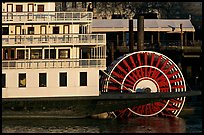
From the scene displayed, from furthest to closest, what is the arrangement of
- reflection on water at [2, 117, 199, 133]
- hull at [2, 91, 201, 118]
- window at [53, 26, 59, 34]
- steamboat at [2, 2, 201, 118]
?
window at [53, 26, 59, 34], steamboat at [2, 2, 201, 118], hull at [2, 91, 201, 118], reflection on water at [2, 117, 199, 133]

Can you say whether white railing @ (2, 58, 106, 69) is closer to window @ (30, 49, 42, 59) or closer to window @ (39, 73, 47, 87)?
window @ (39, 73, 47, 87)

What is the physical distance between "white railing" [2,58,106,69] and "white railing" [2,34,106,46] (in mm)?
778

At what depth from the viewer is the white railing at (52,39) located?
30000 mm

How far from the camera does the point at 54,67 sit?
29.8m

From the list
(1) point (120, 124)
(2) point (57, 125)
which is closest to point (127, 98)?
(1) point (120, 124)

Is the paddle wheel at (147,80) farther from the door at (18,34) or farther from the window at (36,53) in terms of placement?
the door at (18,34)

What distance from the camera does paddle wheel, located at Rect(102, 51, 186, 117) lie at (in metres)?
32.8

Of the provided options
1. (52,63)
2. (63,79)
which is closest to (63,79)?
(63,79)

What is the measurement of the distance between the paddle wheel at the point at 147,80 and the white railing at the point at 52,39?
3003 mm

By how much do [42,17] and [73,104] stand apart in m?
4.04

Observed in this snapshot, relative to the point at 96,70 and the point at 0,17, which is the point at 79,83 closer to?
the point at 96,70

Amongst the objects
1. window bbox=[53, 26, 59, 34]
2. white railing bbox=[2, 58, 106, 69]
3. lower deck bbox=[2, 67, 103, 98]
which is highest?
window bbox=[53, 26, 59, 34]

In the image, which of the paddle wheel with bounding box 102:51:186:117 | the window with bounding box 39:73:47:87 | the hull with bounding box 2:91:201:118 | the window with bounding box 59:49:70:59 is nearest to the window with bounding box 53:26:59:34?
the window with bounding box 59:49:70:59

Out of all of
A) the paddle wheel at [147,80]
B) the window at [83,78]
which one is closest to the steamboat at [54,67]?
the window at [83,78]
